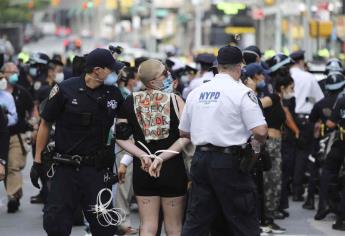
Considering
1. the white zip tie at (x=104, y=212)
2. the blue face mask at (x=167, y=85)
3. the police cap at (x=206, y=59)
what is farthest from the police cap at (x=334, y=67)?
the white zip tie at (x=104, y=212)

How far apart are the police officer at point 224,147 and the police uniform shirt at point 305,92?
776 centimetres

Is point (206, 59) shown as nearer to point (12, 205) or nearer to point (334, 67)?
point (334, 67)

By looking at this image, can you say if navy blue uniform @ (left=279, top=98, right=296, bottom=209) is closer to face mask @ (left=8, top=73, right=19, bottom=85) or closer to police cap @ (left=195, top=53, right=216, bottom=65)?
police cap @ (left=195, top=53, right=216, bottom=65)

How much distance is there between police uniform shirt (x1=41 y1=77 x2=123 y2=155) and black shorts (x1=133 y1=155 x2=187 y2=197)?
421mm

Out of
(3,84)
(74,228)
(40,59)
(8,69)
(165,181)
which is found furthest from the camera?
(40,59)

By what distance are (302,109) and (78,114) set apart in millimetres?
7772

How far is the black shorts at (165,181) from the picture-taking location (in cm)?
955

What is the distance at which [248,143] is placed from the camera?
9117mm

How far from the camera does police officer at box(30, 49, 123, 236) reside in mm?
9586

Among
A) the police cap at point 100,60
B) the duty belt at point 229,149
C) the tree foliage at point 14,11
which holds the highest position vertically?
the police cap at point 100,60

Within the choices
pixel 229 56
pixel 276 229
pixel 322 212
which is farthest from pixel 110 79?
pixel 322 212

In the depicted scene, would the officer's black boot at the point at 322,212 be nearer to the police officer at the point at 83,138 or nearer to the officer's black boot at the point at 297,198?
the officer's black boot at the point at 297,198

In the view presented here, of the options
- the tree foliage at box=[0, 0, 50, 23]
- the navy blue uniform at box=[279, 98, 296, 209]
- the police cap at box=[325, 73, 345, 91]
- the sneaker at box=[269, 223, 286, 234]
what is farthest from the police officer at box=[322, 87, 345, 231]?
the tree foliage at box=[0, 0, 50, 23]

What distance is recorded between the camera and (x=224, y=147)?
29.7 ft
